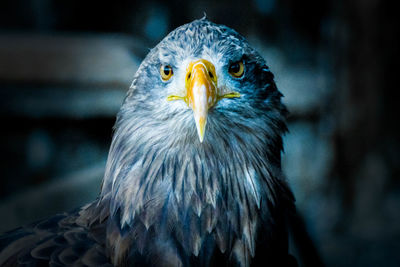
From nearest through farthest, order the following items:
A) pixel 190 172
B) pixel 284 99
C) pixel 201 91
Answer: pixel 201 91, pixel 190 172, pixel 284 99

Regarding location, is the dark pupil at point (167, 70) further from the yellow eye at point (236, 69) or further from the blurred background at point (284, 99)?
the blurred background at point (284, 99)

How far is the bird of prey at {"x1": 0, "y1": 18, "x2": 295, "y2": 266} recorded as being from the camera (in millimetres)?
990

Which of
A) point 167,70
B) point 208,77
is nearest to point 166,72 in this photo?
point 167,70

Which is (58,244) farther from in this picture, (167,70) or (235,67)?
(235,67)

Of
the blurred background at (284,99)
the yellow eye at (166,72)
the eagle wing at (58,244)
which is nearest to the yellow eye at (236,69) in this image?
the yellow eye at (166,72)

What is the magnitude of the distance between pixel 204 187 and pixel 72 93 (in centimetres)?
187

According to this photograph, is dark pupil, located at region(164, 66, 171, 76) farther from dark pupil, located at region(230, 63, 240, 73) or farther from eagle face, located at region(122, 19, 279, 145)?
dark pupil, located at region(230, 63, 240, 73)

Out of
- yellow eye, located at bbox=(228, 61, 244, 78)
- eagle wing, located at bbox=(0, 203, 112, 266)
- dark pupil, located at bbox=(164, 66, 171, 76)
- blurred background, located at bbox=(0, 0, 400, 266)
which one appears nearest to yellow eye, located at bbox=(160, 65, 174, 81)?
dark pupil, located at bbox=(164, 66, 171, 76)

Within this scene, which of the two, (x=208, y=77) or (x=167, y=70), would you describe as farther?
(x=167, y=70)

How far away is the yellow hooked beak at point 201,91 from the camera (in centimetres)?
86

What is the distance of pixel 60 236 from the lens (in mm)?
1085

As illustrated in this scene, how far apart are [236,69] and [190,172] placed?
27cm

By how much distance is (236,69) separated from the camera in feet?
3.34

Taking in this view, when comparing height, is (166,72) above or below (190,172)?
above
